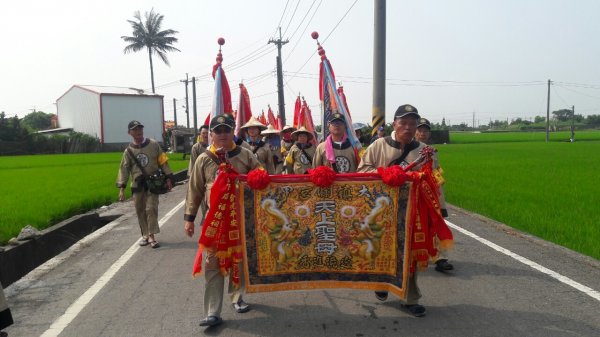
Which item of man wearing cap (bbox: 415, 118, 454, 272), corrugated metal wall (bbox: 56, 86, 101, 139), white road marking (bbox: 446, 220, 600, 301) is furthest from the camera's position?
corrugated metal wall (bbox: 56, 86, 101, 139)

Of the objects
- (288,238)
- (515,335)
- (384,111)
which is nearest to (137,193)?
(288,238)

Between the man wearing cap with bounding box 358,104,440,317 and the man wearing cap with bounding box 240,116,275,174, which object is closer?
the man wearing cap with bounding box 358,104,440,317

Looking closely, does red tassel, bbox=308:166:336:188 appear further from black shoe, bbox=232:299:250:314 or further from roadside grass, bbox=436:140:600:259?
roadside grass, bbox=436:140:600:259

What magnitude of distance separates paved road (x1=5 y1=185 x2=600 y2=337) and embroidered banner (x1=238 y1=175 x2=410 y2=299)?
342 mm

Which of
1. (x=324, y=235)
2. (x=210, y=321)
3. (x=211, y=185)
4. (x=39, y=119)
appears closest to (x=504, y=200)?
(x=324, y=235)

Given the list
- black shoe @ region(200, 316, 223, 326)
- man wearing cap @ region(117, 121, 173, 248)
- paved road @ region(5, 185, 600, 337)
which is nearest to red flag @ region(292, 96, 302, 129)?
man wearing cap @ region(117, 121, 173, 248)

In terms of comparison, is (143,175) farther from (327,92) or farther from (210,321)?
(210,321)

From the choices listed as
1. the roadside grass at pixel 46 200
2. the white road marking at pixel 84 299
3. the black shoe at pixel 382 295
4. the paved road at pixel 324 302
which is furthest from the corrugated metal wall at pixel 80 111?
the black shoe at pixel 382 295

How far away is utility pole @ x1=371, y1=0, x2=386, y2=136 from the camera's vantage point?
12773 mm

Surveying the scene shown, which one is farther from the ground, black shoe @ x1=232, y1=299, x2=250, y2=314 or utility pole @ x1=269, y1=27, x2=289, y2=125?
utility pole @ x1=269, y1=27, x2=289, y2=125

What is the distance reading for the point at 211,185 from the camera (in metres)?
4.31

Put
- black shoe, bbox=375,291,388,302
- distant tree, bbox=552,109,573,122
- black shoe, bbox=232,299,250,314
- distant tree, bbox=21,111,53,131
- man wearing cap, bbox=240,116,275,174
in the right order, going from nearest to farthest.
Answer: black shoe, bbox=232,299,250,314
black shoe, bbox=375,291,388,302
man wearing cap, bbox=240,116,275,174
distant tree, bbox=21,111,53,131
distant tree, bbox=552,109,573,122

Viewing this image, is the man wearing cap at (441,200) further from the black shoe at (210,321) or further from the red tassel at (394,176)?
the black shoe at (210,321)

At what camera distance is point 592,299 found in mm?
4289
